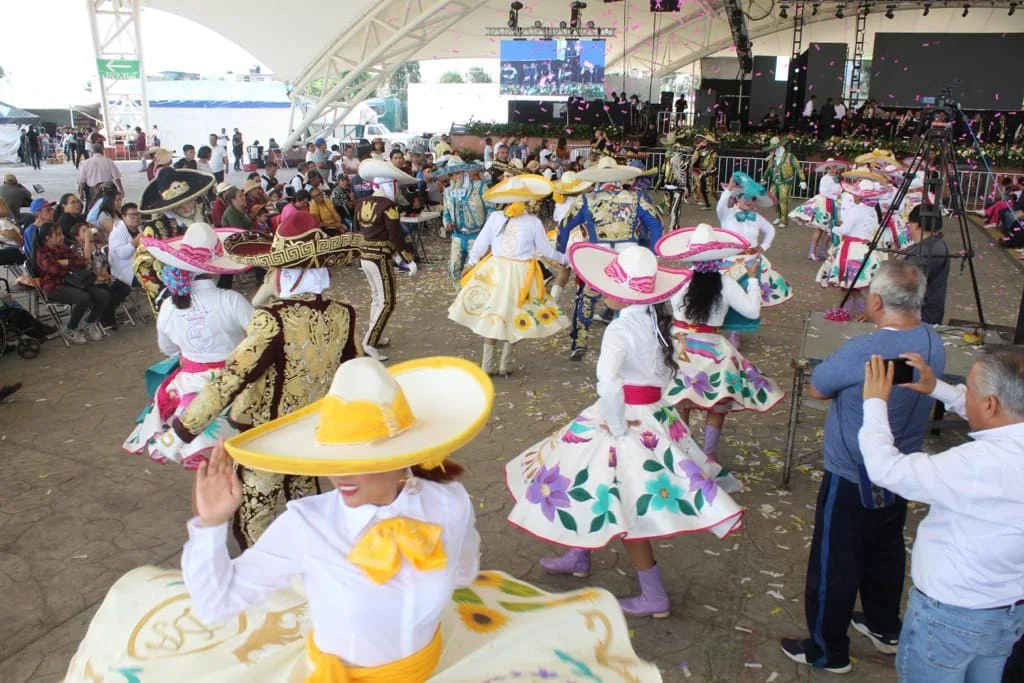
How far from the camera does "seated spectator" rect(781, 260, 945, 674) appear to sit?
3.07 metres

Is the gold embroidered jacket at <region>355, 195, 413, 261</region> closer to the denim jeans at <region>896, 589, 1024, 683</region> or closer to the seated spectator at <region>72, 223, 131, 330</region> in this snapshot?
the seated spectator at <region>72, 223, 131, 330</region>

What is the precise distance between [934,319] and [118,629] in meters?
5.85

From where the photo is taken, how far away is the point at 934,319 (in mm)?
6102

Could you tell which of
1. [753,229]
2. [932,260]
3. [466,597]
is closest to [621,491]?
[466,597]

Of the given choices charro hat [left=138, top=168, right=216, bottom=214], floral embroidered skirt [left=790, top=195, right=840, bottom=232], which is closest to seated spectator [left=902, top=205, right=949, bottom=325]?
floral embroidered skirt [left=790, top=195, right=840, bottom=232]

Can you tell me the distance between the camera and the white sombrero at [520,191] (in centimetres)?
696

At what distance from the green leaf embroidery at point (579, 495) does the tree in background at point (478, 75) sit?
4556 cm

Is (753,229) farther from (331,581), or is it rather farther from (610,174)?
(331,581)

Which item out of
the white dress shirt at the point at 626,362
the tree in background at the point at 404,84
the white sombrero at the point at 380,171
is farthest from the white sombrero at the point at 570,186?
the tree in background at the point at 404,84

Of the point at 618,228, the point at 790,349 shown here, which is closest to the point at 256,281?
the point at 618,228

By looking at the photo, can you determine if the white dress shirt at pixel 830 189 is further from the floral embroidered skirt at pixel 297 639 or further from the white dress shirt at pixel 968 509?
the floral embroidered skirt at pixel 297 639

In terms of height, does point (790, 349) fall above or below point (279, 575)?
below

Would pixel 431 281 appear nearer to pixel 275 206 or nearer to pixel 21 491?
pixel 275 206

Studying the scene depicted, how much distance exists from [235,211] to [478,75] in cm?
3919
